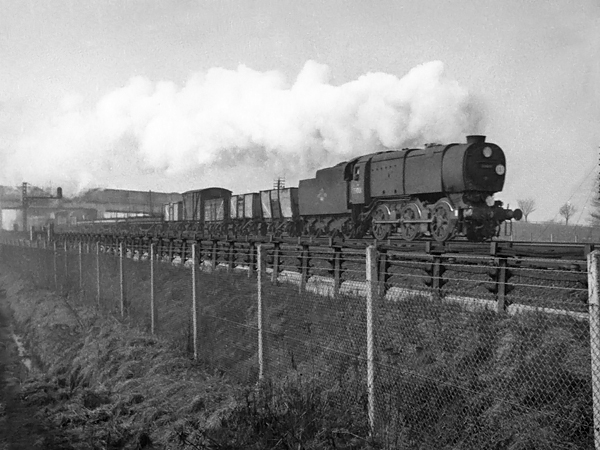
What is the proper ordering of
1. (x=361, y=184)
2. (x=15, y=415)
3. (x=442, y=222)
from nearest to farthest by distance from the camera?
1. (x=15, y=415)
2. (x=442, y=222)
3. (x=361, y=184)

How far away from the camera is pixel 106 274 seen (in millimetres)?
17500

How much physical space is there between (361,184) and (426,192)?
3.22 m

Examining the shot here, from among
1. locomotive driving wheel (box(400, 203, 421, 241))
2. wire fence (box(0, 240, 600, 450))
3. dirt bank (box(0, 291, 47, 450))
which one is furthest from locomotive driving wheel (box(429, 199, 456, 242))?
dirt bank (box(0, 291, 47, 450))

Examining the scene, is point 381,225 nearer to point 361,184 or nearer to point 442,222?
point 361,184

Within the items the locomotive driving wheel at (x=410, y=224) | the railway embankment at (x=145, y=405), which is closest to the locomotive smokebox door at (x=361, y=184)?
the locomotive driving wheel at (x=410, y=224)

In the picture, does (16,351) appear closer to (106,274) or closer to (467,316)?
(106,274)

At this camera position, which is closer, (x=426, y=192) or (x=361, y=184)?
(x=426, y=192)

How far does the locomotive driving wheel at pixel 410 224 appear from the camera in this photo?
18266 millimetres

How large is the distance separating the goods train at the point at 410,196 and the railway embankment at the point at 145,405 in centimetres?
981

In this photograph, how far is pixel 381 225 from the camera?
20.1 m

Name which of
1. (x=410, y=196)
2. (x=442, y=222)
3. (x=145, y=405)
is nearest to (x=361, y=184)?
(x=410, y=196)

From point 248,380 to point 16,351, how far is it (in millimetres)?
9698

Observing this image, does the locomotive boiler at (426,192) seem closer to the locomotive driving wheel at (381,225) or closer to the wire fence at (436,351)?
the locomotive driving wheel at (381,225)

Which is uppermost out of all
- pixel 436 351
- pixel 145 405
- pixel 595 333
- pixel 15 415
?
pixel 595 333
